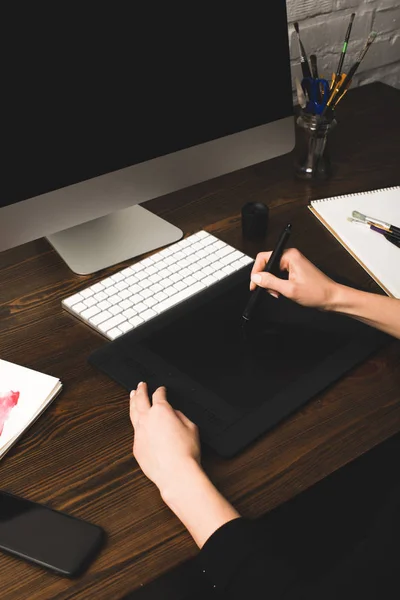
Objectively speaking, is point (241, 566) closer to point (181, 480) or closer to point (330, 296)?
point (181, 480)

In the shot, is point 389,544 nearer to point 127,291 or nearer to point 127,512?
point 127,512

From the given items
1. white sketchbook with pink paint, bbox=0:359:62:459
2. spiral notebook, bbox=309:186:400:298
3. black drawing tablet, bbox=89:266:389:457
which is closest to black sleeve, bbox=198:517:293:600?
black drawing tablet, bbox=89:266:389:457

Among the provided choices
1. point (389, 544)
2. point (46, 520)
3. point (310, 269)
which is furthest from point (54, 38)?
point (389, 544)

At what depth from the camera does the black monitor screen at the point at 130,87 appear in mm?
778

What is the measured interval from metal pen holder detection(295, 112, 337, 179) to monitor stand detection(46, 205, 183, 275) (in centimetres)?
33

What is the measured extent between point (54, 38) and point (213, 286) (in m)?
0.40

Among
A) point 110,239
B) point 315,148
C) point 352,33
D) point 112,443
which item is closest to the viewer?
point 112,443

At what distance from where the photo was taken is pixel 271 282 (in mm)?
820

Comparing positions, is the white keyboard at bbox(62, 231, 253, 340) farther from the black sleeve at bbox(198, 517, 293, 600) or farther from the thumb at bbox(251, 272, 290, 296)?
the black sleeve at bbox(198, 517, 293, 600)

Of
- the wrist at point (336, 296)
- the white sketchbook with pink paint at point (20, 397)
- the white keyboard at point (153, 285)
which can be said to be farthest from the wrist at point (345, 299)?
the white sketchbook with pink paint at point (20, 397)

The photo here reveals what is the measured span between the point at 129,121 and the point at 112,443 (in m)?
0.47

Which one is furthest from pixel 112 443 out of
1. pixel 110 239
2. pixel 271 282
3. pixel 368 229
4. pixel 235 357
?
pixel 368 229

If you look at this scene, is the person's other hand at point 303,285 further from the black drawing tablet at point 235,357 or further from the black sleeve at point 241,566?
the black sleeve at point 241,566

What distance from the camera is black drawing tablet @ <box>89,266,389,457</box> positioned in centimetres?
72
